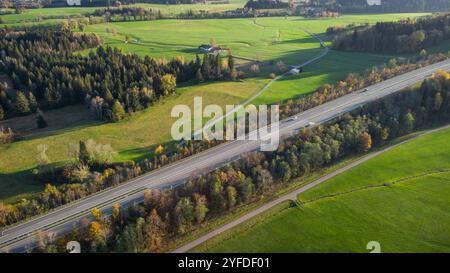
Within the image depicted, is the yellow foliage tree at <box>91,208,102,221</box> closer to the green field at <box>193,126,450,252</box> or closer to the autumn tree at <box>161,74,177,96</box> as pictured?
the green field at <box>193,126,450,252</box>

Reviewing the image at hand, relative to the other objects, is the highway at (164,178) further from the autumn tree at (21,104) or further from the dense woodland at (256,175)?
the autumn tree at (21,104)

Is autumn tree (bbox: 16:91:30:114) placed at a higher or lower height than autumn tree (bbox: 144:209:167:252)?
higher

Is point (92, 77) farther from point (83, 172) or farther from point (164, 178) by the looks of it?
point (164, 178)

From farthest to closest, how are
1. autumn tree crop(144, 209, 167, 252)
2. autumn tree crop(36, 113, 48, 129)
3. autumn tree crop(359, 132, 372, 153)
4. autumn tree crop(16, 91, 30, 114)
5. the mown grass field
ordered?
1. autumn tree crop(16, 91, 30, 114)
2. autumn tree crop(36, 113, 48, 129)
3. autumn tree crop(359, 132, 372, 153)
4. the mown grass field
5. autumn tree crop(144, 209, 167, 252)

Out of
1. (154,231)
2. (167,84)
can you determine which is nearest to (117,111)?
(167,84)

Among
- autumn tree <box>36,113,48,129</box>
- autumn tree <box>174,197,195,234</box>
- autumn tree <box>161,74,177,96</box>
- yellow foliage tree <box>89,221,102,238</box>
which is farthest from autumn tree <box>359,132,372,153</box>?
autumn tree <box>36,113,48,129</box>

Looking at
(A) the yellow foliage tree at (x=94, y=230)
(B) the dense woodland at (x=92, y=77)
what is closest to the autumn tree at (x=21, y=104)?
(B) the dense woodland at (x=92, y=77)
